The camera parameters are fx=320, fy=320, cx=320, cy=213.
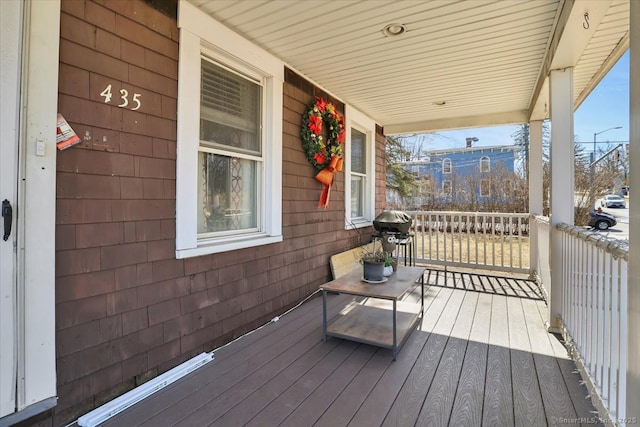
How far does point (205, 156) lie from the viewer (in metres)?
2.67

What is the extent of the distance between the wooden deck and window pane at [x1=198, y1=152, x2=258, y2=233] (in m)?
1.05

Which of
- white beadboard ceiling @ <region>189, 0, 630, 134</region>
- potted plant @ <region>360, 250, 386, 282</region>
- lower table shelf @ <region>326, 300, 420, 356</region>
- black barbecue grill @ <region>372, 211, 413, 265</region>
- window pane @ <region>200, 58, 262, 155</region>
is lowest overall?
lower table shelf @ <region>326, 300, 420, 356</region>

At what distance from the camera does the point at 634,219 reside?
3.92 ft

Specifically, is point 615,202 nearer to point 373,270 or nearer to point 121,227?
point 373,270

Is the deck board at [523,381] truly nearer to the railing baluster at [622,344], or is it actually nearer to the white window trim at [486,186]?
the railing baluster at [622,344]

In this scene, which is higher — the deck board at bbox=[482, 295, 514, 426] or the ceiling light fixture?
the ceiling light fixture

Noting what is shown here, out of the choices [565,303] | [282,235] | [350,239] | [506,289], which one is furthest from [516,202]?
[282,235]

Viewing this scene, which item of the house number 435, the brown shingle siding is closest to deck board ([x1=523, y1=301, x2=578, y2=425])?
the brown shingle siding

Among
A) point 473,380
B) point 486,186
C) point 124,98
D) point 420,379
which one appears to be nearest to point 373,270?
point 420,379

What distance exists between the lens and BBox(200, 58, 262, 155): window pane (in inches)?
106

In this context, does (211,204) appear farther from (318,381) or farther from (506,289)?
(506,289)

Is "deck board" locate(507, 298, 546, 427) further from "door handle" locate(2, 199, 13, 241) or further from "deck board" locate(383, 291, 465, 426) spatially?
"door handle" locate(2, 199, 13, 241)

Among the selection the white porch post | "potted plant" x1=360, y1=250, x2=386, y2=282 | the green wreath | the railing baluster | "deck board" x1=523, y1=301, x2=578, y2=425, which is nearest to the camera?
the railing baluster

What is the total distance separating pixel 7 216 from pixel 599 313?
322cm
